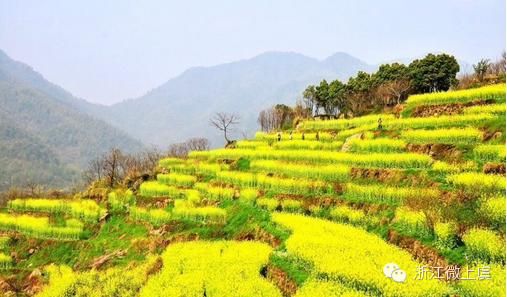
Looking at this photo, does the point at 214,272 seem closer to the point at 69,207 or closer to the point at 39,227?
the point at 39,227

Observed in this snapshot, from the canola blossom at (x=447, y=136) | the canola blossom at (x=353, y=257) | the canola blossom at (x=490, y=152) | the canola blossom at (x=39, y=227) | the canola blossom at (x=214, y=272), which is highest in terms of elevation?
the canola blossom at (x=447, y=136)

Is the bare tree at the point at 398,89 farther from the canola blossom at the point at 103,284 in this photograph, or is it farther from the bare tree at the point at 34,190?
the bare tree at the point at 34,190

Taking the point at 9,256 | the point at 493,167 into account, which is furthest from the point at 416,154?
the point at 9,256

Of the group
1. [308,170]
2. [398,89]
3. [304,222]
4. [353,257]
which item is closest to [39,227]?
[308,170]

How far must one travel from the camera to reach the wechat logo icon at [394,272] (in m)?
13.5

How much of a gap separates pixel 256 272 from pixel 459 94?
2769 centimetres

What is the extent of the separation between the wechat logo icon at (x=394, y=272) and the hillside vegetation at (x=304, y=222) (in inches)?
8.5

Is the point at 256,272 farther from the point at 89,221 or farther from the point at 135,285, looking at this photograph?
the point at 89,221

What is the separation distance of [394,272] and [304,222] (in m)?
8.83

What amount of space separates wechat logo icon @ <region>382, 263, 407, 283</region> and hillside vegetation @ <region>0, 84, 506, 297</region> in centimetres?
22

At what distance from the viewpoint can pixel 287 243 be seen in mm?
19578

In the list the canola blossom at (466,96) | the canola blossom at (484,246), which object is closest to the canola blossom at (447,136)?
the canola blossom at (466,96)

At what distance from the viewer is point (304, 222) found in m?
22.4

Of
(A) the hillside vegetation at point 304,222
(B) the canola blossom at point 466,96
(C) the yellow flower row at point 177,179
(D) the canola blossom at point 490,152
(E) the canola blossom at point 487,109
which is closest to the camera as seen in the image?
(A) the hillside vegetation at point 304,222
